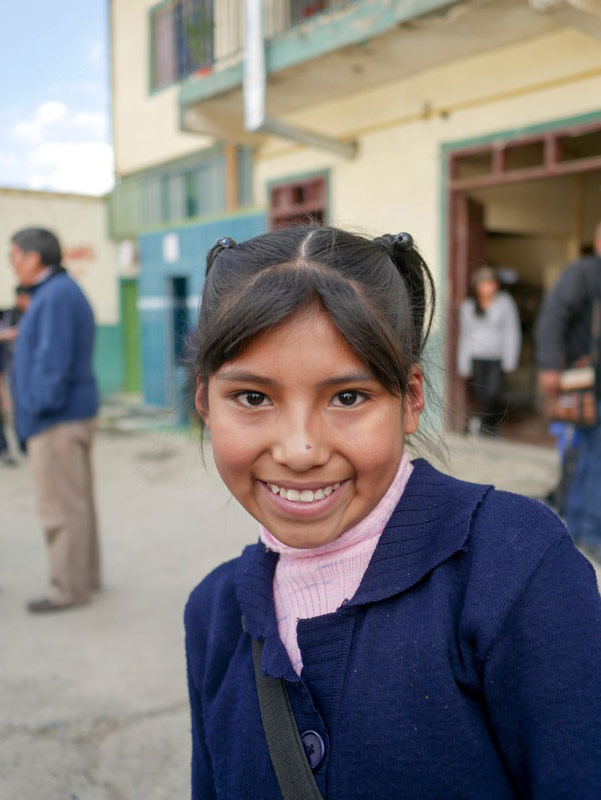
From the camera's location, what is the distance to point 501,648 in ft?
2.74

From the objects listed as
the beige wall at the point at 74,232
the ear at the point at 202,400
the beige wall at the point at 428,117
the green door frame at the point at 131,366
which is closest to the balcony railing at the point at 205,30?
the beige wall at the point at 428,117

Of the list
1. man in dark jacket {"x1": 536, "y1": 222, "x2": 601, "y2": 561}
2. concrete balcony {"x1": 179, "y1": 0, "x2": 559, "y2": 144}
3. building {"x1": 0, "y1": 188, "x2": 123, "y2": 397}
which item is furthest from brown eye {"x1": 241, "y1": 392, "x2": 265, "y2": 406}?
building {"x1": 0, "y1": 188, "x2": 123, "y2": 397}

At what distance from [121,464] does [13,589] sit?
11.4 ft

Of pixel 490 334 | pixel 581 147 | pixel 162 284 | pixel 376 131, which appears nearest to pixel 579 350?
pixel 490 334

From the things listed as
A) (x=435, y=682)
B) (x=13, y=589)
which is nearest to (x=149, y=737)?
(x=13, y=589)

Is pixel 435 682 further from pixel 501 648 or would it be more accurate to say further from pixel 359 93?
pixel 359 93

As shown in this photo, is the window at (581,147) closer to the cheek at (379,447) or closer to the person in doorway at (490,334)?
the person in doorway at (490,334)

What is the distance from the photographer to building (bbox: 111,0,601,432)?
5.75 meters

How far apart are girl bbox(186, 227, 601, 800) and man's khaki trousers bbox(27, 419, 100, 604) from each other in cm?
268

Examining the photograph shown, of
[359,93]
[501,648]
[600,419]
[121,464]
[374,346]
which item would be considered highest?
[359,93]

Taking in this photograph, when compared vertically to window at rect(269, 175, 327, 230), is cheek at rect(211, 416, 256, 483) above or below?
below

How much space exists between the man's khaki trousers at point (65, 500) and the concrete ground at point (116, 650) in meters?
0.15

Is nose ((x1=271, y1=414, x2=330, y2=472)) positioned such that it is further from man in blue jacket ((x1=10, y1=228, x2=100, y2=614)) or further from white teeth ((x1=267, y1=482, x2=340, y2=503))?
man in blue jacket ((x1=10, y1=228, x2=100, y2=614))

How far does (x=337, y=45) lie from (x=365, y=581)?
6.14 metres
